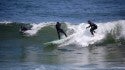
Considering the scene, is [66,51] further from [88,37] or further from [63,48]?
[88,37]

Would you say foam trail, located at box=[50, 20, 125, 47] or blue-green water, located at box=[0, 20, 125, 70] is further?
foam trail, located at box=[50, 20, 125, 47]

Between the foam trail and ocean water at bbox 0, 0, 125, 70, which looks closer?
ocean water at bbox 0, 0, 125, 70

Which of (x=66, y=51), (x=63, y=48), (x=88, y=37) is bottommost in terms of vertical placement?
(x=66, y=51)

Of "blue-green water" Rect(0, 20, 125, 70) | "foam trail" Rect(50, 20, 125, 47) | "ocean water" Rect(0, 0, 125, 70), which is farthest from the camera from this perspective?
"foam trail" Rect(50, 20, 125, 47)

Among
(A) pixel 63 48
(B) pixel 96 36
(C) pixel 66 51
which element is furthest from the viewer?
(B) pixel 96 36

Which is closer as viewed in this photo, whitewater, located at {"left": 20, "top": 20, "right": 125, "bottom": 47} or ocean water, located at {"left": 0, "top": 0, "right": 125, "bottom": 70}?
ocean water, located at {"left": 0, "top": 0, "right": 125, "bottom": 70}

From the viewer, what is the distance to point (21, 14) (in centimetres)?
5519

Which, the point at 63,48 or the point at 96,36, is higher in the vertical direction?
the point at 96,36

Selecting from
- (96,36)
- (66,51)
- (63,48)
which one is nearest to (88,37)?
(96,36)

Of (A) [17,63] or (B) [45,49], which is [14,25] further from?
(A) [17,63]

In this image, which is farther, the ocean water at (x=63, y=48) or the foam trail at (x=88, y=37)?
the foam trail at (x=88, y=37)

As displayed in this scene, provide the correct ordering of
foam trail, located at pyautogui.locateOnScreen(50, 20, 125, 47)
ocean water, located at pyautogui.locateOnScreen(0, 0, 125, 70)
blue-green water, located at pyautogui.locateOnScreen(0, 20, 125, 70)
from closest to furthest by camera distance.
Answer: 1. blue-green water, located at pyautogui.locateOnScreen(0, 20, 125, 70)
2. ocean water, located at pyautogui.locateOnScreen(0, 0, 125, 70)
3. foam trail, located at pyautogui.locateOnScreen(50, 20, 125, 47)

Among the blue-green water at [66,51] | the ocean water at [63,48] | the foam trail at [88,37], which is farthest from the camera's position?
the foam trail at [88,37]

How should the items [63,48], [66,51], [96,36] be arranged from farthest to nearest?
[96,36]
[63,48]
[66,51]
